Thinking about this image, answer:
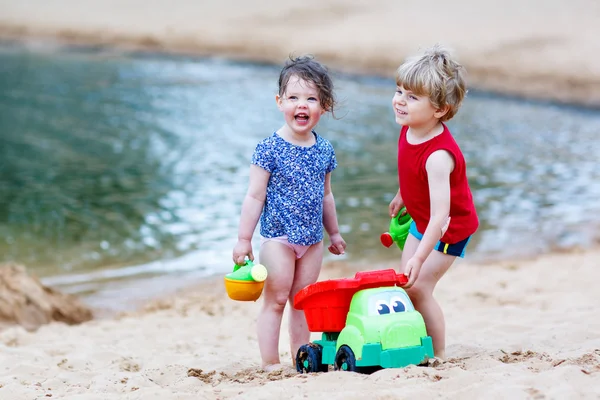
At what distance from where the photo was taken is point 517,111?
19094mm

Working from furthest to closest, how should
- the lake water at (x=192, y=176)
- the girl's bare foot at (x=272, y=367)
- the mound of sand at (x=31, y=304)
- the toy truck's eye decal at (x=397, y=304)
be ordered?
the lake water at (x=192, y=176), the mound of sand at (x=31, y=304), the girl's bare foot at (x=272, y=367), the toy truck's eye decal at (x=397, y=304)

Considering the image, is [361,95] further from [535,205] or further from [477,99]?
[535,205]

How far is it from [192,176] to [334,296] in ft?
24.9

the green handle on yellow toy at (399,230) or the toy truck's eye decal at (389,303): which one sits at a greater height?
the green handle on yellow toy at (399,230)

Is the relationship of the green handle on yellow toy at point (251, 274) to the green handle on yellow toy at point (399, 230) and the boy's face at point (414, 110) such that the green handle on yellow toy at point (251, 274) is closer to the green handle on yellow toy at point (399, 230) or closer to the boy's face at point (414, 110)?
the green handle on yellow toy at point (399, 230)

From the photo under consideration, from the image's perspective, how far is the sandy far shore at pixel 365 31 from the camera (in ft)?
76.6

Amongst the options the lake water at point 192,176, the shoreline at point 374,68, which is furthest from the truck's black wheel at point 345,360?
the shoreline at point 374,68

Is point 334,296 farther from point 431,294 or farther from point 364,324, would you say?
point 431,294

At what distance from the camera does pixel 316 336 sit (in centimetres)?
484

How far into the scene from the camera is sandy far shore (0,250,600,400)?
107 inches

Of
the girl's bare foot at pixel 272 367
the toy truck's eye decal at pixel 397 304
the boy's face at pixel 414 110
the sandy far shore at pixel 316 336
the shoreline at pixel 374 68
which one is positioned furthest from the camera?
the shoreline at pixel 374 68

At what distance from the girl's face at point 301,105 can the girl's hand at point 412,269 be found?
2.39 ft

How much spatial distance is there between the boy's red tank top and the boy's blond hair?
0.15 meters

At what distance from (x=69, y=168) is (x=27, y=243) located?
139 inches
